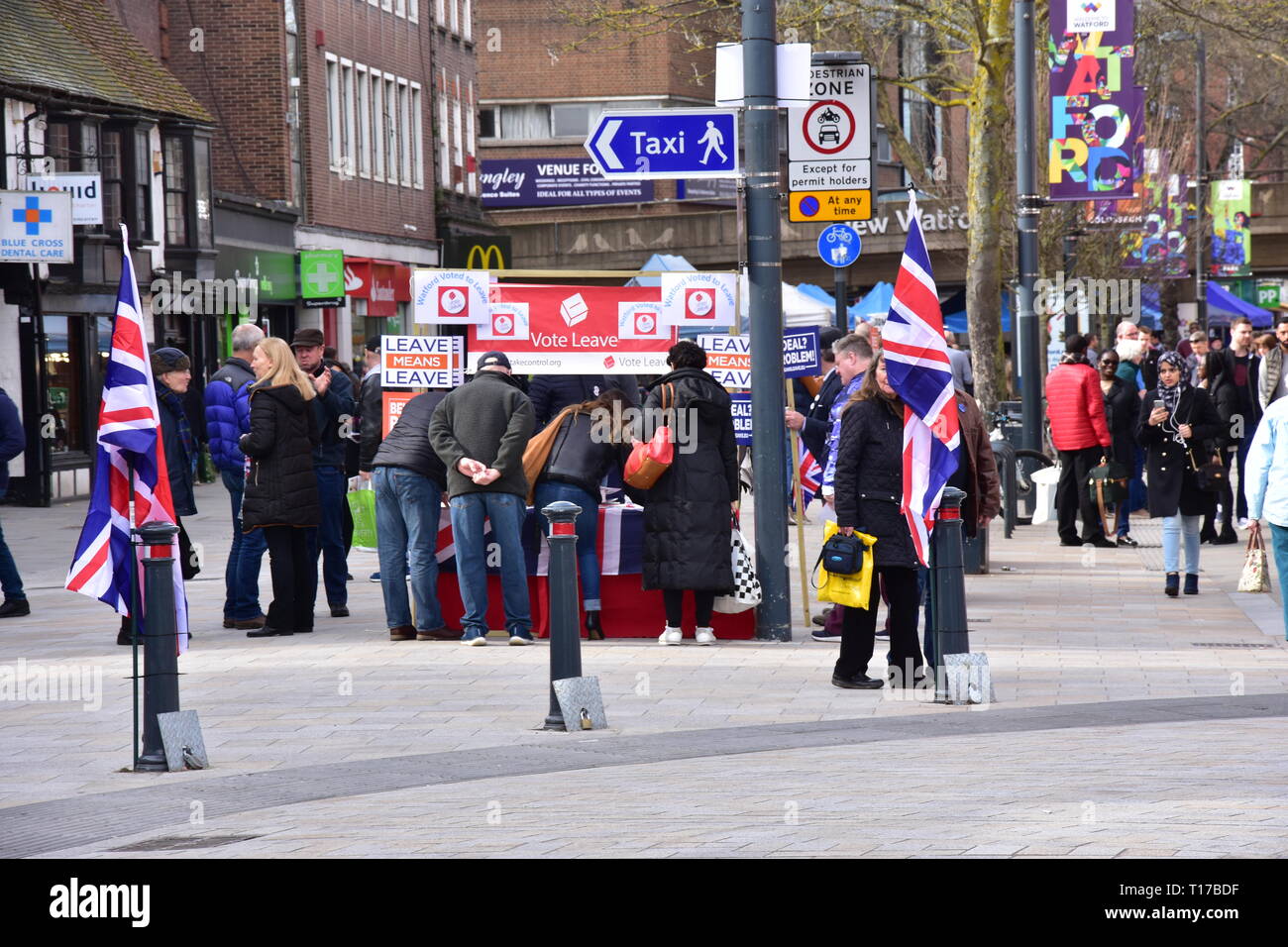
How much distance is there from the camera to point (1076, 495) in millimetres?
19922

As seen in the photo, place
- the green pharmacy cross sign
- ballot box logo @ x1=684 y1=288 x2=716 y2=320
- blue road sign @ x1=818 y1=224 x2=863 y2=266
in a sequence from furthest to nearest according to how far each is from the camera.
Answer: the green pharmacy cross sign
blue road sign @ x1=818 y1=224 x2=863 y2=266
ballot box logo @ x1=684 y1=288 x2=716 y2=320

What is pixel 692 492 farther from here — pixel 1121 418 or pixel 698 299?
pixel 1121 418

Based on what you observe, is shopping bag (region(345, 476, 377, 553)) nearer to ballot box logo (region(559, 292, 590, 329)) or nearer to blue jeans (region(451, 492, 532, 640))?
ballot box logo (region(559, 292, 590, 329))

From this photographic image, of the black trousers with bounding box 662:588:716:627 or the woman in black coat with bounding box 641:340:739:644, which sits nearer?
the woman in black coat with bounding box 641:340:739:644

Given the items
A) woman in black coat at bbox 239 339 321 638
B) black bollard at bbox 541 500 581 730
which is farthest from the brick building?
black bollard at bbox 541 500 581 730

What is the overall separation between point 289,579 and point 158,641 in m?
4.84

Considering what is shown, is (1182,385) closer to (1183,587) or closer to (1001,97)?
(1183,587)

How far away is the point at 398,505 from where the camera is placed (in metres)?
13.2

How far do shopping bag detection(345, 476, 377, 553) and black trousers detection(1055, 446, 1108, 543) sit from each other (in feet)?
23.2

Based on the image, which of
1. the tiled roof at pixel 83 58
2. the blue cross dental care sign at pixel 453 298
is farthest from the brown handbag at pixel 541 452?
the tiled roof at pixel 83 58

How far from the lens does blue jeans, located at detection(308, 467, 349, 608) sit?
14672 mm

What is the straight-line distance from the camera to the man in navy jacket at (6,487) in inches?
584

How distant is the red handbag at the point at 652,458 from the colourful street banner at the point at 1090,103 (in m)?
9.42
